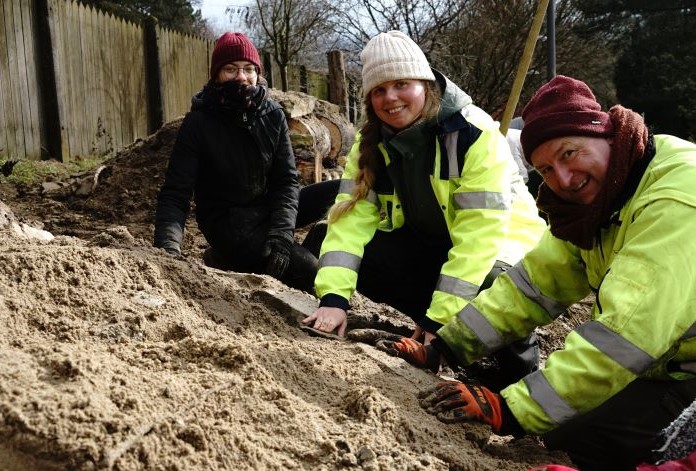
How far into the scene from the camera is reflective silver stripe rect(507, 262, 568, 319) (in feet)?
8.34

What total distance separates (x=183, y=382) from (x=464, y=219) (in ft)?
5.10

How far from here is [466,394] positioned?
2.26 metres

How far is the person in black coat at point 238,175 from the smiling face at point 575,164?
2.21 metres

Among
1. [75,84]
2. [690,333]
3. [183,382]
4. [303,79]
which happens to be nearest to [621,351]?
[690,333]

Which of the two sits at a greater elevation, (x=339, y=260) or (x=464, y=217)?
(x=464, y=217)

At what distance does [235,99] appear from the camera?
4.05m

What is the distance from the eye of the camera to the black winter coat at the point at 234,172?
4.07 metres

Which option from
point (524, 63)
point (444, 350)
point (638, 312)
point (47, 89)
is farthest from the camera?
point (47, 89)

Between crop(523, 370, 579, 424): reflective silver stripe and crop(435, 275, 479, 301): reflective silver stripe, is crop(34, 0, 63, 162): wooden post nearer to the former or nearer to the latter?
crop(435, 275, 479, 301): reflective silver stripe

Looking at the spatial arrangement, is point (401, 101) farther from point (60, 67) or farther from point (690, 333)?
point (60, 67)

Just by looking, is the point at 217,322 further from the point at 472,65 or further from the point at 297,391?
the point at 472,65

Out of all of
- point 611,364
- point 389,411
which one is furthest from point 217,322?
point 611,364

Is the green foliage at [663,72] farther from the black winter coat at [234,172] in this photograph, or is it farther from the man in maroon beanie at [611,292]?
the man in maroon beanie at [611,292]

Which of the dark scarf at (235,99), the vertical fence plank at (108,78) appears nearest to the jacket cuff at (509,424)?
the dark scarf at (235,99)
